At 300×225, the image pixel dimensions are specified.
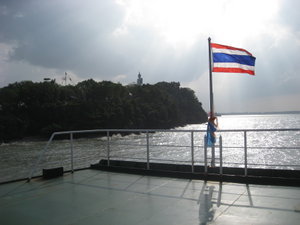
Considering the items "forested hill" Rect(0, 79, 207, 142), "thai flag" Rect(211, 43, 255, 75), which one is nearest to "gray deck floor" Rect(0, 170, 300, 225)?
"thai flag" Rect(211, 43, 255, 75)

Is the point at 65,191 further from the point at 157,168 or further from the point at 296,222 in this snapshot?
the point at 296,222

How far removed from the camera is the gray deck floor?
3471mm

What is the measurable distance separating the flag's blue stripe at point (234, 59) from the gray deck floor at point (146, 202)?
8.71 feet

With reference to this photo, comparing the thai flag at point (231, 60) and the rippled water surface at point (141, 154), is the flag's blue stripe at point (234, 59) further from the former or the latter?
the rippled water surface at point (141, 154)

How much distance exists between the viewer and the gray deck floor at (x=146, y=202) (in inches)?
137

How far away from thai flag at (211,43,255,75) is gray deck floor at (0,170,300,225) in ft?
8.35

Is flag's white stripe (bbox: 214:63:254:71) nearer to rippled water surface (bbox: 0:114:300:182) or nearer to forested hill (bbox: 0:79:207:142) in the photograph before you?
rippled water surface (bbox: 0:114:300:182)

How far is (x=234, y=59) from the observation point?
248 inches

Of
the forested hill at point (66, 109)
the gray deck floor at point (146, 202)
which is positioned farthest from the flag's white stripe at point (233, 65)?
the forested hill at point (66, 109)

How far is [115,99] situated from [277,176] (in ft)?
202

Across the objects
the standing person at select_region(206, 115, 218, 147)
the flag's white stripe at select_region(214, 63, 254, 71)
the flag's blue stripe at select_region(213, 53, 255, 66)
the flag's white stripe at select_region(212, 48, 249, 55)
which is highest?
the flag's white stripe at select_region(212, 48, 249, 55)

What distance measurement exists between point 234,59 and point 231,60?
8cm

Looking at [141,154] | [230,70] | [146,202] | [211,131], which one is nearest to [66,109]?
[141,154]

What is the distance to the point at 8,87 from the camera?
186 feet
